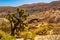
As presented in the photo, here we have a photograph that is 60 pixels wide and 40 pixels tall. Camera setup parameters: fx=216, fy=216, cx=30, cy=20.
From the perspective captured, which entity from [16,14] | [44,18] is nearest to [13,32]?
[16,14]

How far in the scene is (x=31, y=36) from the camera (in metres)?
30.2

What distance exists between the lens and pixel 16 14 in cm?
3475

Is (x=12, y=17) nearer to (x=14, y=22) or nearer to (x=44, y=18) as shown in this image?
(x=14, y=22)

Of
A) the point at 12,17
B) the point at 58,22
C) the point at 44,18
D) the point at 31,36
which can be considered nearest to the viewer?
the point at 31,36

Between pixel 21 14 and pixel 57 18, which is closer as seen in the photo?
pixel 21 14

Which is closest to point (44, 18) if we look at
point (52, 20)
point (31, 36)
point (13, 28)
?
point (52, 20)

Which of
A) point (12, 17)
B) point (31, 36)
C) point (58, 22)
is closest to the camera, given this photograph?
point (31, 36)

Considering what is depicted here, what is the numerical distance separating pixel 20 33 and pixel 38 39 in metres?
4.36

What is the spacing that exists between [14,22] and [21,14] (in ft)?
5.52

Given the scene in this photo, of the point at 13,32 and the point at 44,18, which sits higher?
the point at 13,32

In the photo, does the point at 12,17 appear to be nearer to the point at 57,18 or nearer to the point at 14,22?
the point at 14,22

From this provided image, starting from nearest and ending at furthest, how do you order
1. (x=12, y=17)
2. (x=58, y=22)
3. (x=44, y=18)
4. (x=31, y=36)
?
(x=31, y=36)
(x=12, y=17)
(x=58, y=22)
(x=44, y=18)

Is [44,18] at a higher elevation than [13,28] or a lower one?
lower

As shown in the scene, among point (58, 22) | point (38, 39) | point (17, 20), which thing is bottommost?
point (58, 22)
